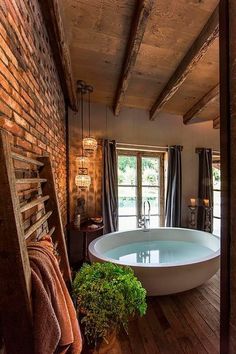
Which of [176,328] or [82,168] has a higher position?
[82,168]

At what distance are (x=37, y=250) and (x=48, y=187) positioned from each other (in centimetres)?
61

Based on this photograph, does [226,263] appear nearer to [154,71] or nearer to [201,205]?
[154,71]

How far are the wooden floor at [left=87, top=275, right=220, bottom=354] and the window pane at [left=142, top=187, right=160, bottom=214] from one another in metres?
1.97

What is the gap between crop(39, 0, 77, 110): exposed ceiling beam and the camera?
160 centimetres

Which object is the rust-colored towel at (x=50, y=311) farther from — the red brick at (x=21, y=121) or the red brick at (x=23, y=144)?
the red brick at (x=21, y=121)

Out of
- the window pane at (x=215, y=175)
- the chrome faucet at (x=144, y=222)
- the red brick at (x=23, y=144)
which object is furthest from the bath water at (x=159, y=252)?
the red brick at (x=23, y=144)

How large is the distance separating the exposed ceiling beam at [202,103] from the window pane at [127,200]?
6.28 feet

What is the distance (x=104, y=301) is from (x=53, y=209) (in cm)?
77

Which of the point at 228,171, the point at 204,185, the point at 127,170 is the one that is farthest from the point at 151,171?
the point at 228,171

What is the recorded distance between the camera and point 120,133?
3.75 metres

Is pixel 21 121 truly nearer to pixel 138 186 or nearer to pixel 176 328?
pixel 176 328

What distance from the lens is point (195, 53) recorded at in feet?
7.33

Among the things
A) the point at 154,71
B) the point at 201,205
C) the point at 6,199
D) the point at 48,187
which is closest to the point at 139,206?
the point at 201,205

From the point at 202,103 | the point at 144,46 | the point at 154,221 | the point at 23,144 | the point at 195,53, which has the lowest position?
the point at 154,221
